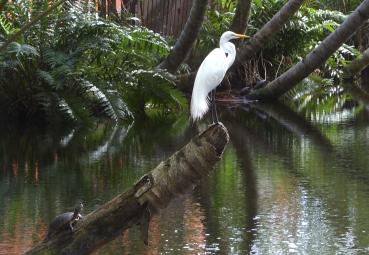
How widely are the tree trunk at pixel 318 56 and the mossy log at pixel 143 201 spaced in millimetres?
10612

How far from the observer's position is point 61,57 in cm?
1584

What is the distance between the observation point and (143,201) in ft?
17.9

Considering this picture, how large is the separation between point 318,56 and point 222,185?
26.6ft

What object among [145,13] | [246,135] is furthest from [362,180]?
[145,13]

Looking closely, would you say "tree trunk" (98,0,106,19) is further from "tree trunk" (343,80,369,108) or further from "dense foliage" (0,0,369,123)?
"tree trunk" (343,80,369,108)

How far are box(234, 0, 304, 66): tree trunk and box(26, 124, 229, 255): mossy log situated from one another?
448 inches

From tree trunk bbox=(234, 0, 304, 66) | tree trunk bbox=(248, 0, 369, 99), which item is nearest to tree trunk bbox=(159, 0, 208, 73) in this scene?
tree trunk bbox=(234, 0, 304, 66)

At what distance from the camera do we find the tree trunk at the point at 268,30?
16734mm

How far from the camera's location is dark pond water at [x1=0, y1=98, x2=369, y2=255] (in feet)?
24.3

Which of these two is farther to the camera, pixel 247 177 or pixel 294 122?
pixel 294 122

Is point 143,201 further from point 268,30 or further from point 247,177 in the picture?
point 268,30

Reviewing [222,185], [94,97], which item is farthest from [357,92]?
[222,185]

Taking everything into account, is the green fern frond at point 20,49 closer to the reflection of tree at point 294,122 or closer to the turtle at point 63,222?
the reflection of tree at point 294,122

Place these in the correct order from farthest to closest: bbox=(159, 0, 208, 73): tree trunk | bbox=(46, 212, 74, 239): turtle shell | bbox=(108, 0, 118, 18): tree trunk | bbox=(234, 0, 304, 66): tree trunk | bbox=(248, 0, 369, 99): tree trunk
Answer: bbox=(108, 0, 118, 18): tree trunk, bbox=(234, 0, 304, 66): tree trunk, bbox=(248, 0, 369, 99): tree trunk, bbox=(159, 0, 208, 73): tree trunk, bbox=(46, 212, 74, 239): turtle shell
